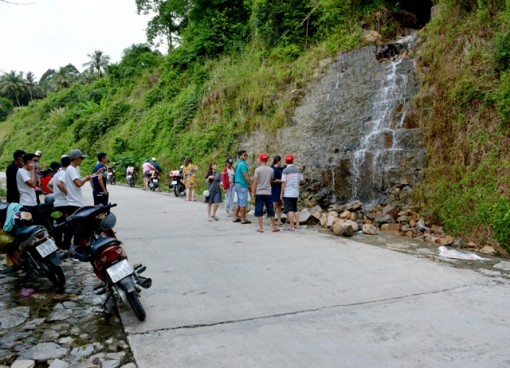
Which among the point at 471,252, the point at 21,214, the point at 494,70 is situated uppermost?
the point at 494,70

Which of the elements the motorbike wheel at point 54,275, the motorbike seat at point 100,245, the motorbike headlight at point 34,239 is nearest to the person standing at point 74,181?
the motorbike headlight at point 34,239

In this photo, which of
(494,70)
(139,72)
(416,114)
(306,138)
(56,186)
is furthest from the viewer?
(139,72)

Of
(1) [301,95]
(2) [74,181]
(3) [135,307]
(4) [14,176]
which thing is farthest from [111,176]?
(3) [135,307]

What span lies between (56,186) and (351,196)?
25.7ft

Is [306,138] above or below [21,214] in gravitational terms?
above

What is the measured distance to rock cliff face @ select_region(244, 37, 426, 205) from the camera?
433 inches

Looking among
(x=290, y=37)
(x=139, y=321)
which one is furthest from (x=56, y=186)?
(x=290, y=37)

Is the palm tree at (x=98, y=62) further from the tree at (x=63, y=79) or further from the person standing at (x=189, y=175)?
the person standing at (x=189, y=175)

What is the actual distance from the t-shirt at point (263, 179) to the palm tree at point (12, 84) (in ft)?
240

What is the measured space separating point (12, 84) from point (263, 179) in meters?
73.4

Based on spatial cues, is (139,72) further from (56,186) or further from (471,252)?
(471,252)

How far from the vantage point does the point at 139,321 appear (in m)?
4.00

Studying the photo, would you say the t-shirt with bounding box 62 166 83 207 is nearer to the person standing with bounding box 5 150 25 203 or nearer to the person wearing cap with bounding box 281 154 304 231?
the person standing with bounding box 5 150 25 203

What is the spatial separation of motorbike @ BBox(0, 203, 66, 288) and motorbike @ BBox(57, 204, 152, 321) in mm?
354
